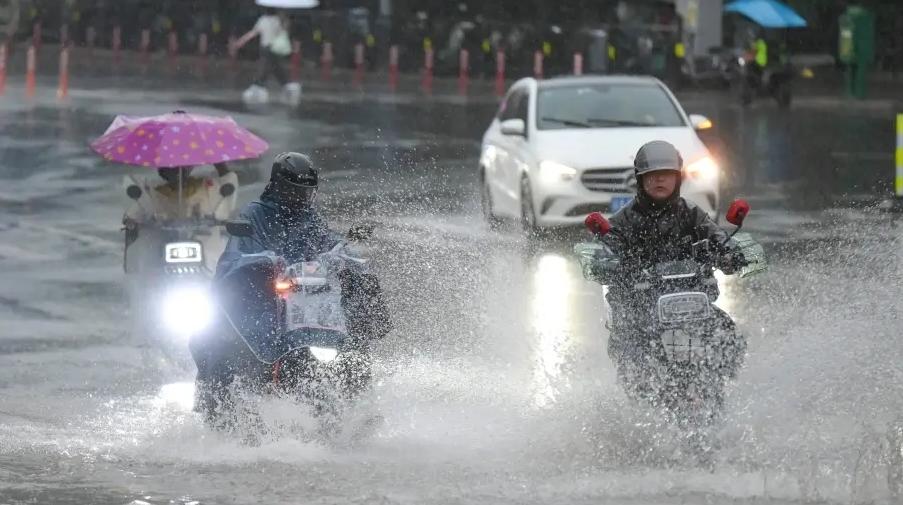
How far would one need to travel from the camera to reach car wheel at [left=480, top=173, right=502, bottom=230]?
17.4 metres

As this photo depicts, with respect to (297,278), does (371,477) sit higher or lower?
lower

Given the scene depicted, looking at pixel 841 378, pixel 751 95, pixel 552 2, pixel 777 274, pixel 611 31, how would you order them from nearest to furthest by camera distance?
pixel 841 378
pixel 777 274
pixel 751 95
pixel 611 31
pixel 552 2

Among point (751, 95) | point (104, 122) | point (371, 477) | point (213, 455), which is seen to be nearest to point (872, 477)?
point (371, 477)

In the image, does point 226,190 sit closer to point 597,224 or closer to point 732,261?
point 597,224

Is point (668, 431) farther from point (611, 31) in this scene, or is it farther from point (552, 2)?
point (552, 2)

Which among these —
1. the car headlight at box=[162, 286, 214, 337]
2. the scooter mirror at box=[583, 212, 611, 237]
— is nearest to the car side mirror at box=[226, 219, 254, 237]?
the scooter mirror at box=[583, 212, 611, 237]

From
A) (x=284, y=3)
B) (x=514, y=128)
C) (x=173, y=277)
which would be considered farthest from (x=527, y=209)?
(x=284, y=3)

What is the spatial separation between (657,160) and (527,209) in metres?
8.90

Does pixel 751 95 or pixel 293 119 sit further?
pixel 751 95

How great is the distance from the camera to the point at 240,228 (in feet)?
26.4

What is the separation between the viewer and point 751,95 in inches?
1380

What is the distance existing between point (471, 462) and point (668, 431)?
0.83m

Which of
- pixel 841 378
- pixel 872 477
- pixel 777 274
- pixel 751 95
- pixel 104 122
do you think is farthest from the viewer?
pixel 751 95

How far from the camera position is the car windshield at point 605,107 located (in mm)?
17250
